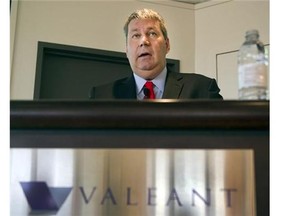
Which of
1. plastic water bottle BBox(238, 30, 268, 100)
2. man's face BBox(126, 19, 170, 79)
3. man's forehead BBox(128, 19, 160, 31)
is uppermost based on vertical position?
man's forehead BBox(128, 19, 160, 31)

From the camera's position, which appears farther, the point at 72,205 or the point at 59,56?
the point at 59,56

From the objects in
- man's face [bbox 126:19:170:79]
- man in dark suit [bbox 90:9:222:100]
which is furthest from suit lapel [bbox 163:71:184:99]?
man's face [bbox 126:19:170:79]

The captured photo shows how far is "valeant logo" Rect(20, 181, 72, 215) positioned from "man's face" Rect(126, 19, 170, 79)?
85 centimetres

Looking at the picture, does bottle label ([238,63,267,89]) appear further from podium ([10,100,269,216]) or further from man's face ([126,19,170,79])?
man's face ([126,19,170,79])

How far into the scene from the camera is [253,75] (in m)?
0.62

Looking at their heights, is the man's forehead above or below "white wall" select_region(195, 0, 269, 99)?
below

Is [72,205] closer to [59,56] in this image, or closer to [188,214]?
[188,214]

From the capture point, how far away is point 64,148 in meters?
0.57

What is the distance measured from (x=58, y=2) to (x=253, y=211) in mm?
3061

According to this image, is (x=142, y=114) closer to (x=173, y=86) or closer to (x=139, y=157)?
(x=139, y=157)

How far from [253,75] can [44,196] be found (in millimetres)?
346

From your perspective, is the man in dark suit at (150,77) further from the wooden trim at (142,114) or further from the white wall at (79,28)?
the white wall at (79,28)

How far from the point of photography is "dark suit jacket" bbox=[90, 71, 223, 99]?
1070 millimetres
